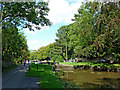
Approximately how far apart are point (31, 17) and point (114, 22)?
67.8 feet

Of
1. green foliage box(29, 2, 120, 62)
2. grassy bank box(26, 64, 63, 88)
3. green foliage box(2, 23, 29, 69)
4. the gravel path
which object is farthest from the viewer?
green foliage box(29, 2, 120, 62)

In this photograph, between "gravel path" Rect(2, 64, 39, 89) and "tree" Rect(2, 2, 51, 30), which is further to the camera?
"tree" Rect(2, 2, 51, 30)

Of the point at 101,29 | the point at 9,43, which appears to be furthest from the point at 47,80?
the point at 101,29

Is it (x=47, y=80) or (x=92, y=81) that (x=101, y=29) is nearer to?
(x=92, y=81)

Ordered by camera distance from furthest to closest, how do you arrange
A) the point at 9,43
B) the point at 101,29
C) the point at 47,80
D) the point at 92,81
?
1. the point at 101,29
2. the point at 9,43
3. the point at 92,81
4. the point at 47,80

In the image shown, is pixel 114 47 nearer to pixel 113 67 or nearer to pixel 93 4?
pixel 113 67

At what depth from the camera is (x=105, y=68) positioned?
31812 millimetres

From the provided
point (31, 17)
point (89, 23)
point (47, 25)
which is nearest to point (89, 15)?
point (89, 23)

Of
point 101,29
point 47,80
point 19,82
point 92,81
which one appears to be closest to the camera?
point 19,82

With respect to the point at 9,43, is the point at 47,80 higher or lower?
lower

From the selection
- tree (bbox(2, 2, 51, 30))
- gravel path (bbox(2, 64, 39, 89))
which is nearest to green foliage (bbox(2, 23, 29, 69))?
tree (bbox(2, 2, 51, 30))

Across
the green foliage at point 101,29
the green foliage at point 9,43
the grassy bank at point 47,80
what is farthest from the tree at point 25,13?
the green foliage at point 101,29

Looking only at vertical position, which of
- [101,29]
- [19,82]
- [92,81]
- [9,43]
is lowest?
[92,81]

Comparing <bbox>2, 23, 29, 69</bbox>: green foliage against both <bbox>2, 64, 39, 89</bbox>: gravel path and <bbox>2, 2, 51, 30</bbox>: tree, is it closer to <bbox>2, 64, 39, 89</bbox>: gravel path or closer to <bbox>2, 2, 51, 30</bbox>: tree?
<bbox>2, 2, 51, 30</bbox>: tree
